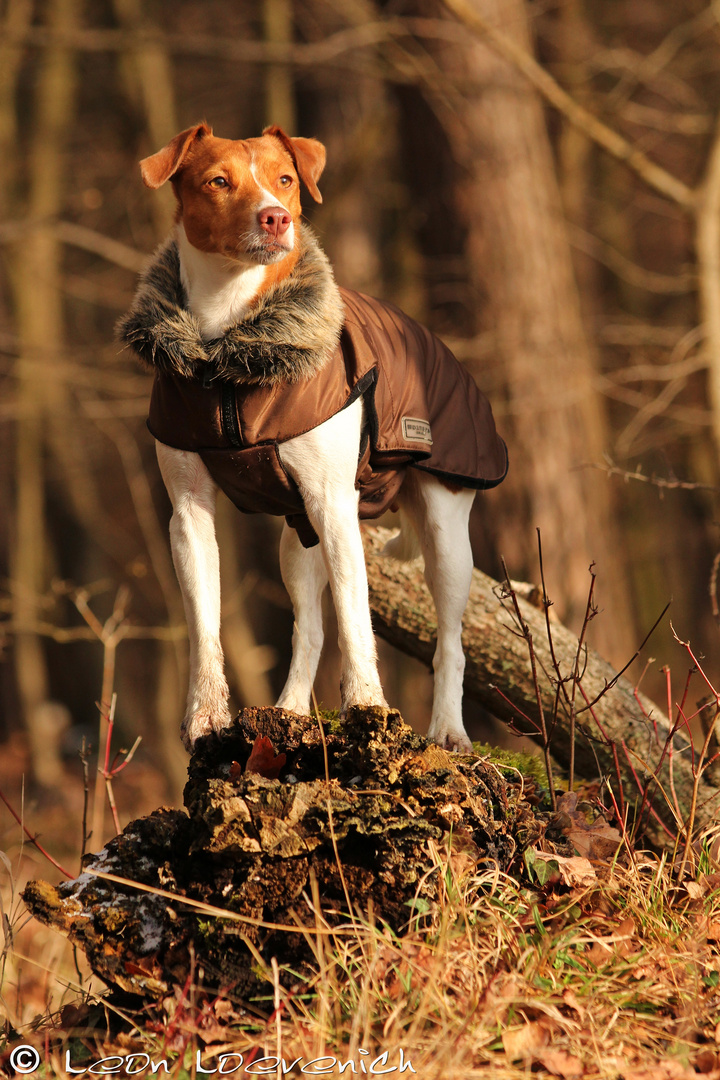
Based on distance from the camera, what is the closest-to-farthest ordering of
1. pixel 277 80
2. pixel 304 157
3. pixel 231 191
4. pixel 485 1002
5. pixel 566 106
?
1. pixel 485 1002
2. pixel 231 191
3. pixel 304 157
4. pixel 566 106
5. pixel 277 80

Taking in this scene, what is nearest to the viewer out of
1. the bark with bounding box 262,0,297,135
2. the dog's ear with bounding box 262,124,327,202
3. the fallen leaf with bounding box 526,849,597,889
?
the fallen leaf with bounding box 526,849,597,889

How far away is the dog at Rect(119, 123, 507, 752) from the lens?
3.37 m

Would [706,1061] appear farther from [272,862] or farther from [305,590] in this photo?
[305,590]

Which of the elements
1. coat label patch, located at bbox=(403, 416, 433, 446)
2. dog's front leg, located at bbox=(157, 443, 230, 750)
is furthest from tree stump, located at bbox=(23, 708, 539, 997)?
coat label patch, located at bbox=(403, 416, 433, 446)

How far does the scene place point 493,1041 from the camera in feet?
8.59

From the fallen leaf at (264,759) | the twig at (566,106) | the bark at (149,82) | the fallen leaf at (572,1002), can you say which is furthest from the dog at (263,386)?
the bark at (149,82)

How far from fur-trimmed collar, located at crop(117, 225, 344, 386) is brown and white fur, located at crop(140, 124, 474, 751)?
0.22 feet

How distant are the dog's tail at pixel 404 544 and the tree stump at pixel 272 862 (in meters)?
1.31

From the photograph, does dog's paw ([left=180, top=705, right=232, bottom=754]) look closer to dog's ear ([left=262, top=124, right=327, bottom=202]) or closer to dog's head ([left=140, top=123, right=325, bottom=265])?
dog's head ([left=140, top=123, right=325, bottom=265])

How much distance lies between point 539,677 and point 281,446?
1.85m

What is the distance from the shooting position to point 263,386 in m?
3.37

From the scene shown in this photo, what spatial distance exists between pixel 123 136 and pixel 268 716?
8.61 m

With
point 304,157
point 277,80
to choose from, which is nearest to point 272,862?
point 304,157

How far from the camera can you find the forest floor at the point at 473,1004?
2.57 m
